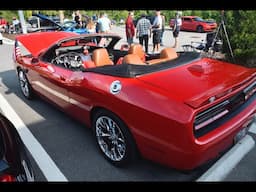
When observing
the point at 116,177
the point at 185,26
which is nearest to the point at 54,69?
the point at 116,177

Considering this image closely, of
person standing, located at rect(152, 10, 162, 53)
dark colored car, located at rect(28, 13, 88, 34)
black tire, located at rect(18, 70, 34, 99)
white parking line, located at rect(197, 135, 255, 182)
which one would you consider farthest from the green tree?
dark colored car, located at rect(28, 13, 88, 34)

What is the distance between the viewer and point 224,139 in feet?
7.32

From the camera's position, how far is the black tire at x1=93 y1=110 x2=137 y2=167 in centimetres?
251

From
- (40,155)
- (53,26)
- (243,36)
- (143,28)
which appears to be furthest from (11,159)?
(53,26)

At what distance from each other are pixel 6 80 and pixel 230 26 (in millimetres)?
6166

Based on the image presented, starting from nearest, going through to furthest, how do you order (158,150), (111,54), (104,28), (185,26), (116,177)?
(158,150)
(116,177)
(111,54)
(104,28)
(185,26)

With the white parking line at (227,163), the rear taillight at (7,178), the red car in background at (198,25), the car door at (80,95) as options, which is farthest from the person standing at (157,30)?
the red car in background at (198,25)

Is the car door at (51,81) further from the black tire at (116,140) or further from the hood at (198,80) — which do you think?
the hood at (198,80)

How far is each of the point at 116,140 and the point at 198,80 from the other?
1.09 meters

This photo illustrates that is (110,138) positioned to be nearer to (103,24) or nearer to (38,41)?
(38,41)

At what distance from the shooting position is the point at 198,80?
2.54m

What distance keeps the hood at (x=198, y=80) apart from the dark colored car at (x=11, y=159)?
4.31 ft

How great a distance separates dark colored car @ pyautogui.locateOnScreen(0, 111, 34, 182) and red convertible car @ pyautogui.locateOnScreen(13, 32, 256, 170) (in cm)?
97
